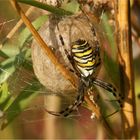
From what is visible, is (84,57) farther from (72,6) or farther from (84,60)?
(72,6)

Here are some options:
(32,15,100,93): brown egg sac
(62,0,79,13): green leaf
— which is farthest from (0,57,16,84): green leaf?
(62,0,79,13): green leaf

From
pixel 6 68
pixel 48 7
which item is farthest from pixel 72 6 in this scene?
pixel 6 68

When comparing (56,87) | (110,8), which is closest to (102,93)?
(110,8)

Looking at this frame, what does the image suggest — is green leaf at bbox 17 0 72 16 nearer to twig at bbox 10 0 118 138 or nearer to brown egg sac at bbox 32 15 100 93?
brown egg sac at bbox 32 15 100 93

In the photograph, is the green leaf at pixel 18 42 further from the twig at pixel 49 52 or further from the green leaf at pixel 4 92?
the twig at pixel 49 52

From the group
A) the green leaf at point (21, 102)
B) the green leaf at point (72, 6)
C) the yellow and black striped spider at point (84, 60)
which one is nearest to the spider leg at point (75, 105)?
the yellow and black striped spider at point (84, 60)

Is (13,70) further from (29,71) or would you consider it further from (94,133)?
(94,133)
